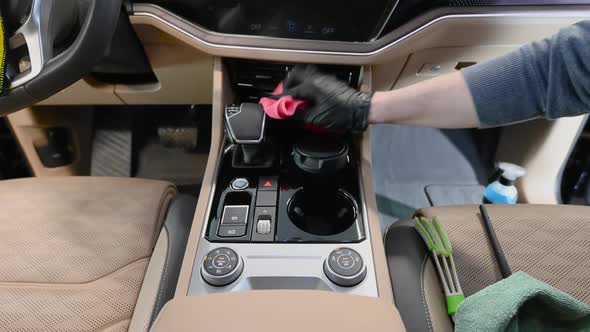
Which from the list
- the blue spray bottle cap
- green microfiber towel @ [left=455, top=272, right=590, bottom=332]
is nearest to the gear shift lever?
green microfiber towel @ [left=455, top=272, right=590, bottom=332]

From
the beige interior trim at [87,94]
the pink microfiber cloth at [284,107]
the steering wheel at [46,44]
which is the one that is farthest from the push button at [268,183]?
the beige interior trim at [87,94]

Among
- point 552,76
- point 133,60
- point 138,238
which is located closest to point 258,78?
point 133,60

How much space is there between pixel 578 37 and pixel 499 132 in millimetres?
863

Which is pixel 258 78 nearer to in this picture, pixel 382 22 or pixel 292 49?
pixel 292 49

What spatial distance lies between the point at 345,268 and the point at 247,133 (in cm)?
30

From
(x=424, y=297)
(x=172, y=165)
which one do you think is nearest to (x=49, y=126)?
(x=172, y=165)

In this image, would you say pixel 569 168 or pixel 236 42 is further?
pixel 569 168

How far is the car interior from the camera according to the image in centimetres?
55

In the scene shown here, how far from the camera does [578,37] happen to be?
55 centimetres

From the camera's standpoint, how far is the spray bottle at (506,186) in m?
1.16

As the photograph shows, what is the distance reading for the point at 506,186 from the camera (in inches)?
46.6

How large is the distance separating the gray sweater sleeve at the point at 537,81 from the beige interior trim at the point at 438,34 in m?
0.12

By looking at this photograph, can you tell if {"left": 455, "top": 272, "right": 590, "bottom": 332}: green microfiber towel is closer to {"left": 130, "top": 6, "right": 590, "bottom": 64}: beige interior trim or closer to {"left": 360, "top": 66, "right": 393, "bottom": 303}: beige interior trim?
{"left": 360, "top": 66, "right": 393, "bottom": 303}: beige interior trim

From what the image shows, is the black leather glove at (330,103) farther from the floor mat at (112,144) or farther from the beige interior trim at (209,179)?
the floor mat at (112,144)
